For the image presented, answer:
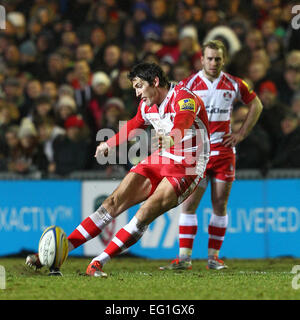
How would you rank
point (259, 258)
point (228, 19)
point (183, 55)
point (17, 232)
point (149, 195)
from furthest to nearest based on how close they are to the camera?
point (228, 19) → point (183, 55) → point (17, 232) → point (259, 258) → point (149, 195)

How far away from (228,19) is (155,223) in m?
4.71

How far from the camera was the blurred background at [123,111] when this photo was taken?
10.0 meters

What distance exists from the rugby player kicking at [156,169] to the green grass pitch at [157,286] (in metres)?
0.37

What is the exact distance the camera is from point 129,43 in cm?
1353

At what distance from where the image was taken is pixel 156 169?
→ 7023 mm

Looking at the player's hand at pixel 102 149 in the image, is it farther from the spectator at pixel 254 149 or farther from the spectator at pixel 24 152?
the spectator at pixel 24 152

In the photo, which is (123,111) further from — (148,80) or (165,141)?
(165,141)

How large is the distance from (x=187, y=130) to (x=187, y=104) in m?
0.38

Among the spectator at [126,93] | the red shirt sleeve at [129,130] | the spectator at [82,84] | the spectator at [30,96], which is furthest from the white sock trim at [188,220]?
the spectator at [30,96]

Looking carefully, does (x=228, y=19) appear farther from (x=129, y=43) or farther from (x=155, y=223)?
(x=155, y=223)

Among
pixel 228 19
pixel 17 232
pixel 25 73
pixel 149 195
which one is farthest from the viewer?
pixel 25 73

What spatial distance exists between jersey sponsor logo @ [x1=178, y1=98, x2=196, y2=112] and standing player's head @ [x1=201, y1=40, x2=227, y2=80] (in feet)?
4.79

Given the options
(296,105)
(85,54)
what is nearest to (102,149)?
(296,105)

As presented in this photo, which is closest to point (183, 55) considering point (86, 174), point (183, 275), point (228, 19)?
point (228, 19)
